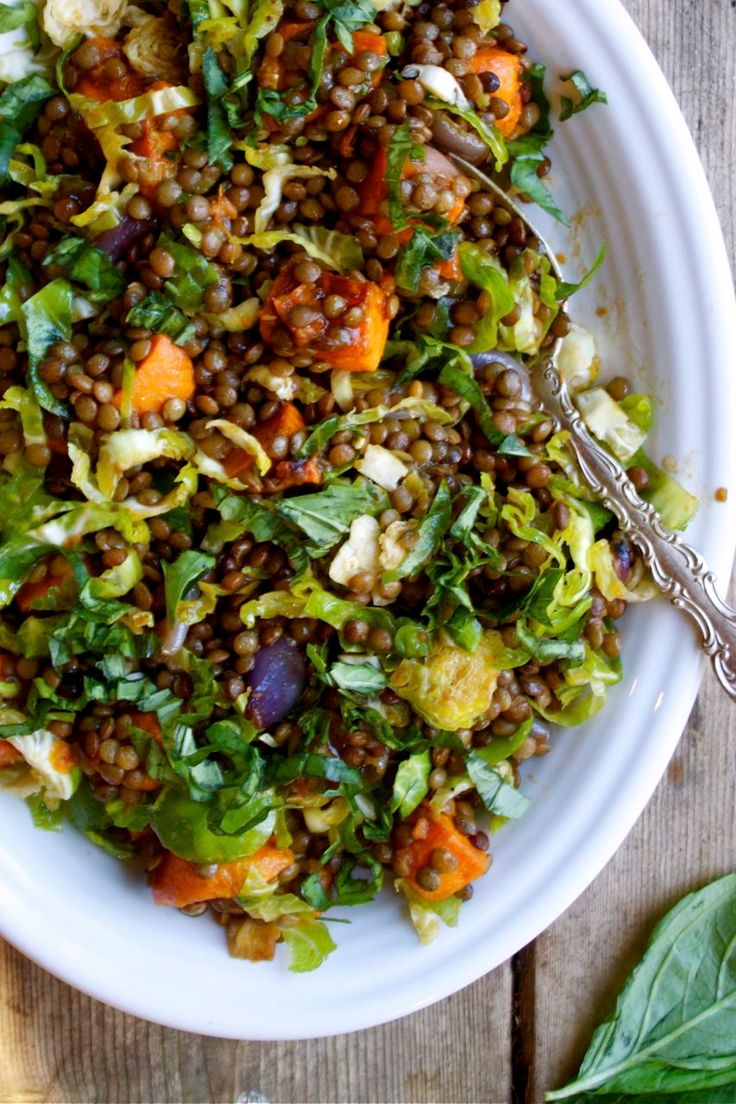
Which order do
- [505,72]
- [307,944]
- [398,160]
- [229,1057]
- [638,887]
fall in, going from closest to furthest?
[398,160], [505,72], [307,944], [229,1057], [638,887]

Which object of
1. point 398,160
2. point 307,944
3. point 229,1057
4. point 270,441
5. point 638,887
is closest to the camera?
point 398,160

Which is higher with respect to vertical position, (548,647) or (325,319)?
(325,319)

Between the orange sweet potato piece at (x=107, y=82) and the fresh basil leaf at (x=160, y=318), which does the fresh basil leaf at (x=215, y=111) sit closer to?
the orange sweet potato piece at (x=107, y=82)

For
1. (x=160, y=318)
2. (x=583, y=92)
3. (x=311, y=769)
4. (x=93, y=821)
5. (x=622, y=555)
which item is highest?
(x=583, y=92)

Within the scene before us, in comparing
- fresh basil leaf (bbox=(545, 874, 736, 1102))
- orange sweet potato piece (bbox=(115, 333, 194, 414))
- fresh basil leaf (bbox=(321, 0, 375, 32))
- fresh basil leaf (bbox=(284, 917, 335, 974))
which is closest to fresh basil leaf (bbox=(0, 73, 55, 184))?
orange sweet potato piece (bbox=(115, 333, 194, 414))

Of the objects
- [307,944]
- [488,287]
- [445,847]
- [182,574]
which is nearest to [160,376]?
[182,574]

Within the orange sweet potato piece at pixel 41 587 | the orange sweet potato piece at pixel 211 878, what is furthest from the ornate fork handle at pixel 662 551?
the orange sweet potato piece at pixel 41 587

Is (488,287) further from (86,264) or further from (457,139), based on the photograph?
(86,264)

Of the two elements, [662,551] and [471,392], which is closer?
[471,392]
